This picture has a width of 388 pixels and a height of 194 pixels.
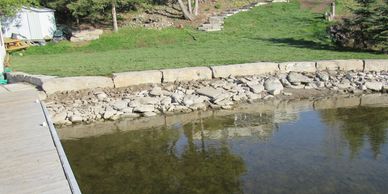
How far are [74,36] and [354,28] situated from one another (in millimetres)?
12871

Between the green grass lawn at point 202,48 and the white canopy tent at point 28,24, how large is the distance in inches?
132

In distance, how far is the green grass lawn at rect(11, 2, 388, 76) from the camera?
40.4ft

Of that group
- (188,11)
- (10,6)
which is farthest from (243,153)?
(188,11)

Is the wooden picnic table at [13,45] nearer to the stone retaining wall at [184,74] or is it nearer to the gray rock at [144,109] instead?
the stone retaining wall at [184,74]

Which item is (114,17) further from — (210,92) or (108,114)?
(108,114)

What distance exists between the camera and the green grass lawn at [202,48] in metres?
12.3

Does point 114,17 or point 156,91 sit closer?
point 156,91

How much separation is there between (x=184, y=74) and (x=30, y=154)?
5989mm

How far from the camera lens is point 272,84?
1082 centimetres

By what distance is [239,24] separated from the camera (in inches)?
855

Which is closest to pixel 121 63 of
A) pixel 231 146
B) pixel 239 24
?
pixel 231 146

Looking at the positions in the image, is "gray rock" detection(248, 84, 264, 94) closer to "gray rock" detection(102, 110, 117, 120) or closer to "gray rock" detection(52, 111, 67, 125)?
"gray rock" detection(102, 110, 117, 120)

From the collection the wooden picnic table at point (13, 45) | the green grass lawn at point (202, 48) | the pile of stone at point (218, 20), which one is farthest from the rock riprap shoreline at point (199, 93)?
the pile of stone at point (218, 20)

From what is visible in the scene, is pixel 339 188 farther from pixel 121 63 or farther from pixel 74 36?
pixel 74 36
